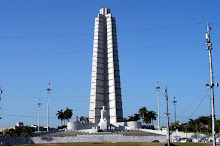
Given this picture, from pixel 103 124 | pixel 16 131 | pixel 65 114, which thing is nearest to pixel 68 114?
pixel 65 114

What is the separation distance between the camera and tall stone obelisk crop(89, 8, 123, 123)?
7744 cm

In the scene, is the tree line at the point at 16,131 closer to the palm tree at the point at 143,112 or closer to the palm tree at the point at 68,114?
the palm tree at the point at 68,114

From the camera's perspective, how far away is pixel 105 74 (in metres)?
81.6

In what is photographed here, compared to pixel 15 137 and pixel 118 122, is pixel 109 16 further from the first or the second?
pixel 15 137

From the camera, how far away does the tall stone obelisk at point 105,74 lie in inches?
3049

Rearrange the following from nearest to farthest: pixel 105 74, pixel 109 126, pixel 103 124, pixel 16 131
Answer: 1. pixel 16 131
2. pixel 103 124
3. pixel 109 126
4. pixel 105 74

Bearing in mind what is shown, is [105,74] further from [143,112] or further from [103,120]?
[143,112]

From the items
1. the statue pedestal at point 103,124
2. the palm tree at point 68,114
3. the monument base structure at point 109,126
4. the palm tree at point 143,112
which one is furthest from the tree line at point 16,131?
the palm tree at point 143,112

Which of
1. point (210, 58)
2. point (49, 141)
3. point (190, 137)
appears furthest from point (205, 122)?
point (210, 58)

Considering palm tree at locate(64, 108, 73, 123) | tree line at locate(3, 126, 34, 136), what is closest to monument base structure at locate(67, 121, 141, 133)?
tree line at locate(3, 126, 34, 136)

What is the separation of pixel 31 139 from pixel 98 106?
28794 millimetres

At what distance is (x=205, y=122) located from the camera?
10544 centimetres

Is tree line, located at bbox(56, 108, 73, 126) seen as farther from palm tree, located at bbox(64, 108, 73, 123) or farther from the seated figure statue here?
the seated figure statue

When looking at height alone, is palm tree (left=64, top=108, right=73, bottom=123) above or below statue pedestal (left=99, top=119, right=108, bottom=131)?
above
